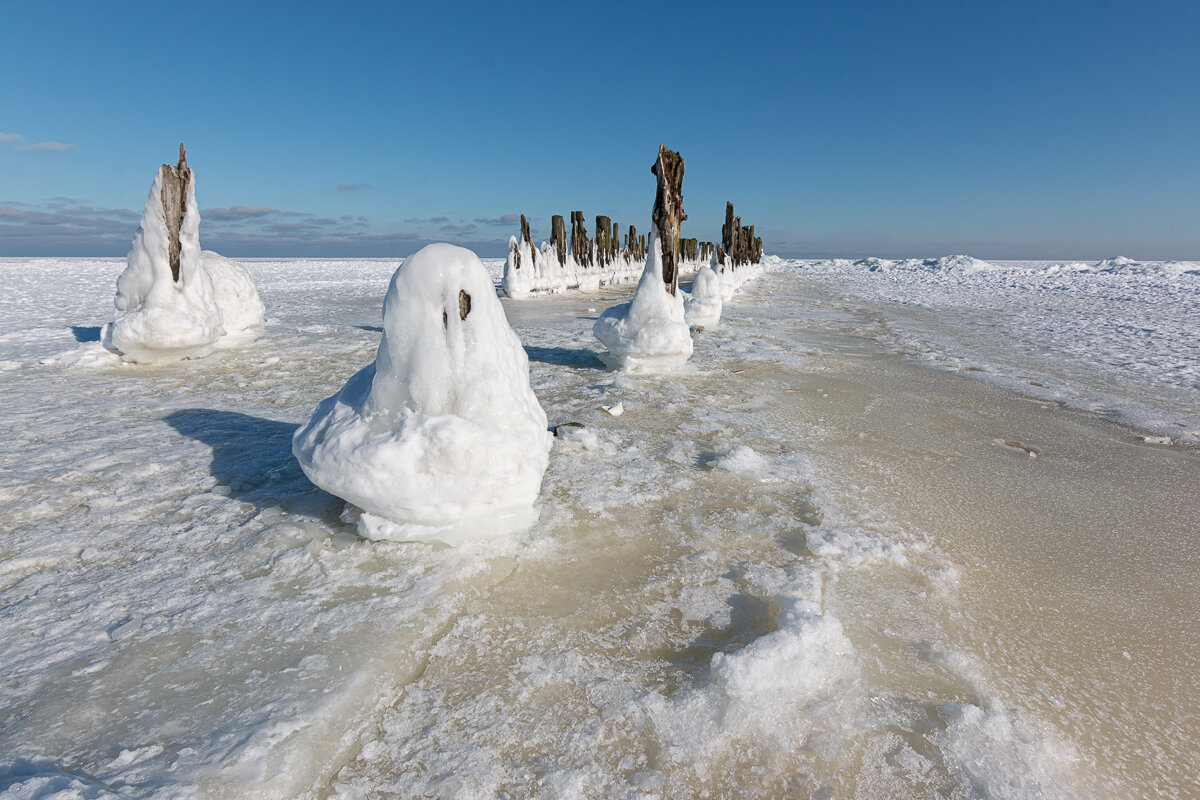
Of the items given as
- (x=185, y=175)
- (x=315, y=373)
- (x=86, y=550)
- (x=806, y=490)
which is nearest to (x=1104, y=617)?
(x=806, y=490)

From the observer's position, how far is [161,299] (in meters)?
8.07

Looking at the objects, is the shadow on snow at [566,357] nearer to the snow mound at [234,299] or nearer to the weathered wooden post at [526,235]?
the snow mound at [234,299]

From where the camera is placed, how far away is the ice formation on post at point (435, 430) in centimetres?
294

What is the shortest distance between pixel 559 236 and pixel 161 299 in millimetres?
19306

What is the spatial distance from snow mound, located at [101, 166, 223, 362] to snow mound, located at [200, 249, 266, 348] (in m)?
1.30

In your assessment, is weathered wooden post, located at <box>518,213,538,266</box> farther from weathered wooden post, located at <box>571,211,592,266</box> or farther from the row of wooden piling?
weathered wooden post, located at <box>571,211,592,266</box>

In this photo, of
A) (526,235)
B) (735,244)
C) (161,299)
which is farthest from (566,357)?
(735,244)

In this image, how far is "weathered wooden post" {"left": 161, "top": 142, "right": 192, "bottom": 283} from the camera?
8.36 m

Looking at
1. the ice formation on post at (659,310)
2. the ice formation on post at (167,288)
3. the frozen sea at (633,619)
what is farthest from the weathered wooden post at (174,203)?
the ice formation on post at (659,310)

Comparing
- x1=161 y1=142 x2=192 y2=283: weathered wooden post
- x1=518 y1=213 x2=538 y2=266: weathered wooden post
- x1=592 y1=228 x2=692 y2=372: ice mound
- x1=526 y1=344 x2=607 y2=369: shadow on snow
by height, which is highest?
x1=518 y1=213 x2=538 y2=266: weathered wooden post

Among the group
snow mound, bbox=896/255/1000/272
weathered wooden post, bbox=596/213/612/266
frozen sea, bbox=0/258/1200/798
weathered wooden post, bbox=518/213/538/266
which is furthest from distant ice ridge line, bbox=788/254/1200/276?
frozen sea, bbox=0/258/1200/798

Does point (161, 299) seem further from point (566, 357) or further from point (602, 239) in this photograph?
point (602, 239)

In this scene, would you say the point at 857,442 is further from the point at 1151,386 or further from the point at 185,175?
the point at 185,175

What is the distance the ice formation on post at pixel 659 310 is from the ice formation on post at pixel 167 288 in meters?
5.84
